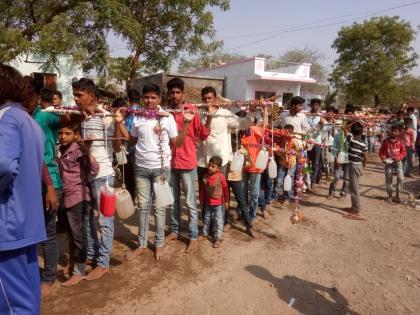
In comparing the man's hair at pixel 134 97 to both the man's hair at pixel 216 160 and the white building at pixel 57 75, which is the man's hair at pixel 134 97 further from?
the white building at pixel 57 75

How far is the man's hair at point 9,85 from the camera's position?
6.27 ft

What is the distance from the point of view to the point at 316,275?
12.3ft

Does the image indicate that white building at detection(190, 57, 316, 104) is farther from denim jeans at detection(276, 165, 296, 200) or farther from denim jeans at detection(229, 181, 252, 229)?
denim jeans at detection(229, 181, 252, 229)

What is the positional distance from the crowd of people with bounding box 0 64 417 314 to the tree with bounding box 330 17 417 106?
58.4 feet

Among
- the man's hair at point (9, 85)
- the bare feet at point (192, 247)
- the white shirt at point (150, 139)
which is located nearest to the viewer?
the man's hair at point (9, 85)

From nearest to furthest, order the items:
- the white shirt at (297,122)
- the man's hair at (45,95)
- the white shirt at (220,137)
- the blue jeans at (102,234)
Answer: the blue jeans at (102,234), the white shirt at (220,137), the man's hair at (45,95), the white shirt at (297,122)

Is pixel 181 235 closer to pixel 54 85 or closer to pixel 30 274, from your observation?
pixel 30 274

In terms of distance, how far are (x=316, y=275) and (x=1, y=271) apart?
10.1ft

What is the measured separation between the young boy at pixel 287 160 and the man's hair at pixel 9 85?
3893mm

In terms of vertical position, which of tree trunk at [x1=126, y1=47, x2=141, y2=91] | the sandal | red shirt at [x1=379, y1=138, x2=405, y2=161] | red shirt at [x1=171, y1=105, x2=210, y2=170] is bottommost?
the sandal

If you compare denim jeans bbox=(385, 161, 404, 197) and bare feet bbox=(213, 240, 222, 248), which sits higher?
denim jeans bbox=(385, 161, 404, 197)

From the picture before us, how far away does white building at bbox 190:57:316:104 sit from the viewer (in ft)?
62.4

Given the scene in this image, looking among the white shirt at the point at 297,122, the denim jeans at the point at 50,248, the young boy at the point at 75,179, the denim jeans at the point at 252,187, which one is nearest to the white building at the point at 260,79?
the white shirt at the point at 297,122

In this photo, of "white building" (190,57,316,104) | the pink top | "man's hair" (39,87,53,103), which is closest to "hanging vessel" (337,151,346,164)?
the pink top
